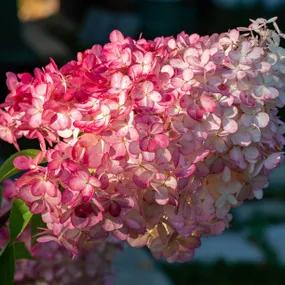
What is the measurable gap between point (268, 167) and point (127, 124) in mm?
214

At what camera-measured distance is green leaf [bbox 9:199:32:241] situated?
5.11 feet

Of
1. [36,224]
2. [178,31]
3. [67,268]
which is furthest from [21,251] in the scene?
[178,31]

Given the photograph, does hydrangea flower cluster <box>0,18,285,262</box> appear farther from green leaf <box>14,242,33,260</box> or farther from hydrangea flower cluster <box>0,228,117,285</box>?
hydrangea flower cluster <box>0,228,117,285</box>

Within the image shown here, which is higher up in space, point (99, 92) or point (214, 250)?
point (99, 92)

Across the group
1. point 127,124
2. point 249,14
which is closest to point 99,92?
point 127,124

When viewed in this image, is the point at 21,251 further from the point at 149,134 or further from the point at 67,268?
the point at 149,134

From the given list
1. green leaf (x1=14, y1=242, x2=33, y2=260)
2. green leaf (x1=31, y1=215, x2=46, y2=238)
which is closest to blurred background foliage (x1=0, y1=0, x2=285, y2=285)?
green leaf (x1=14, y1=242, x2=33, y2=260)

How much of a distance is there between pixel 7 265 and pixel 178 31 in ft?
20.9

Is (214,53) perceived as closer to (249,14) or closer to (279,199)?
(279,199)

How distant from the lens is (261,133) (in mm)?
1504

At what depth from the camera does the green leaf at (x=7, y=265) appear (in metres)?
1.58

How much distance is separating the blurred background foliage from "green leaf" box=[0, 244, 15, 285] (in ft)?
10.8

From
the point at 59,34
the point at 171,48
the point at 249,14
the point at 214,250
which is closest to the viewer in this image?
the point at 171,48

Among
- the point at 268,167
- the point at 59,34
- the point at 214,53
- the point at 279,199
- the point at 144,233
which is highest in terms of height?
the point at 214,53
